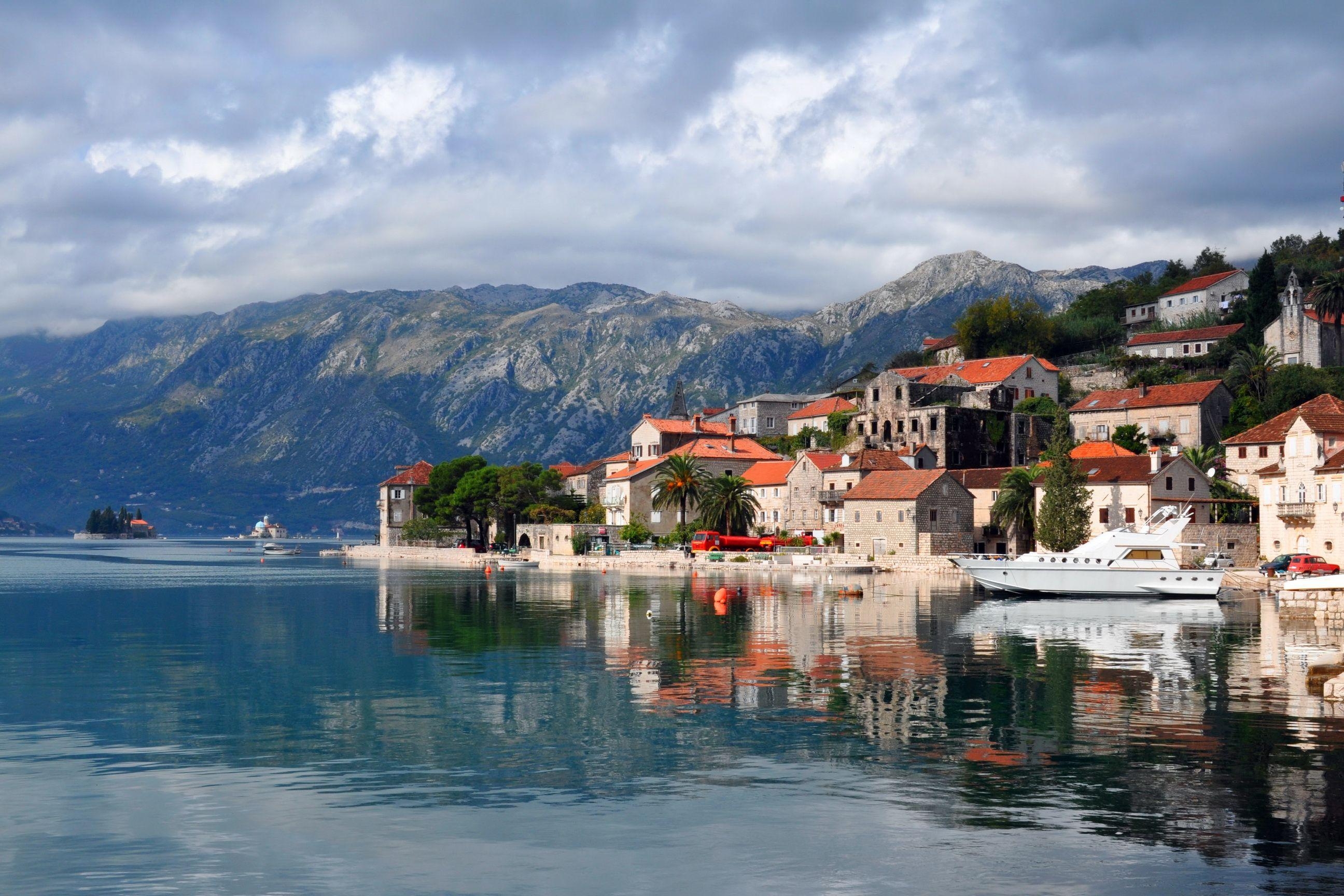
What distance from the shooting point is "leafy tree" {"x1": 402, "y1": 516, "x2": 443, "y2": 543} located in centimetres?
16262

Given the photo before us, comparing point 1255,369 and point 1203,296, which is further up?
→ point 1203,296

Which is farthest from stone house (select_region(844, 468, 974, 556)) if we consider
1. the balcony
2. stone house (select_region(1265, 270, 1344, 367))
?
stone house (select_region(1265, 270, 1344, 367))

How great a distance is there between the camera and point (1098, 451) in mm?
98438

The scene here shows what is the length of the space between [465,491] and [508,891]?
420 ft

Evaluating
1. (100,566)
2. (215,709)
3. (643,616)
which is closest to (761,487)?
(643,616)

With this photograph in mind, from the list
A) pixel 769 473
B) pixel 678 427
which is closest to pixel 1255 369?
pixel 769 473

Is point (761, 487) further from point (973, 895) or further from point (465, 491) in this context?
point (973, 895)

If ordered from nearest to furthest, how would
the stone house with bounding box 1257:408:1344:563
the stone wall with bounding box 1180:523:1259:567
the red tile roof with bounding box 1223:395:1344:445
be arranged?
the stone house with bounding box 1257:408:1344:563, the red tile roof with bounding box 1223:395:1344:445, the stone wall with bounding box 1180:523:1259:567

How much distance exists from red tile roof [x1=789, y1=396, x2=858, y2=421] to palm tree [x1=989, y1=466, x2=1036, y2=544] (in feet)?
120

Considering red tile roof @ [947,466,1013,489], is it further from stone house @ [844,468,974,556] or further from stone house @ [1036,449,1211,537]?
stone house @ [1036,449,1211,537]

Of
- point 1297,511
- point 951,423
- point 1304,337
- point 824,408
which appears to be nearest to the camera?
point 1297,511

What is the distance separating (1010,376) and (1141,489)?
33.6m

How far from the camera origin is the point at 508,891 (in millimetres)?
15547

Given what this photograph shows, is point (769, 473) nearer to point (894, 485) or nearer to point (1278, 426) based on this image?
point (894, 485)
